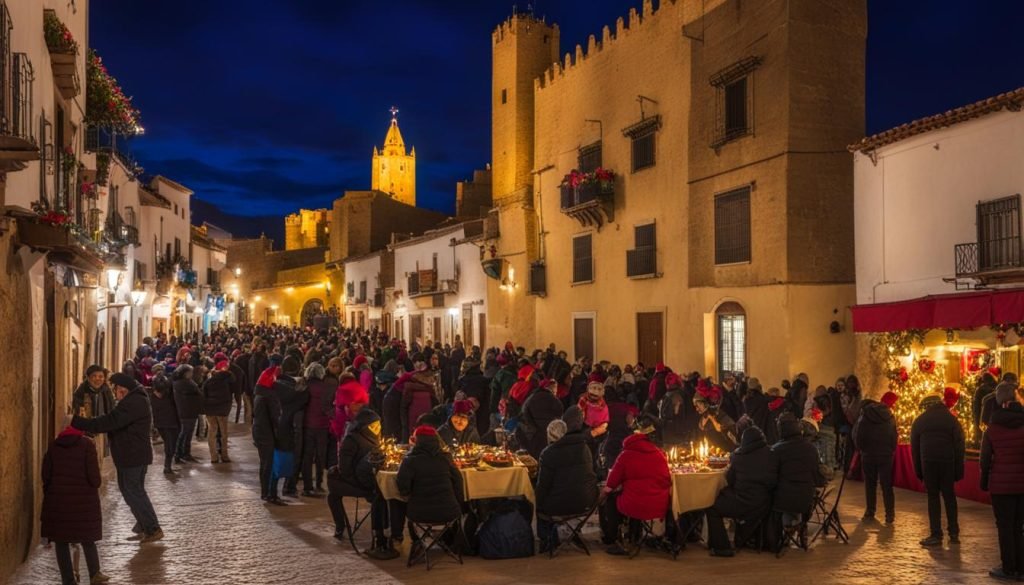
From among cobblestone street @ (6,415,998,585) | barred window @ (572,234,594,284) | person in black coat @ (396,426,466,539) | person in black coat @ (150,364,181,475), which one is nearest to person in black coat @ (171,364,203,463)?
person in black coat @ (150,364,181,475)

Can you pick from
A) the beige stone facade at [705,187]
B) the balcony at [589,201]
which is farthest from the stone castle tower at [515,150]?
the balcony at [589,201]

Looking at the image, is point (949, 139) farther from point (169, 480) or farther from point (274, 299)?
point (274, 299)

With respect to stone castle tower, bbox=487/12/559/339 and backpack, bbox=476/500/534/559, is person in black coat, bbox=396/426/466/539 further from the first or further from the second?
stone castle tower, bbox=487/12/559/339

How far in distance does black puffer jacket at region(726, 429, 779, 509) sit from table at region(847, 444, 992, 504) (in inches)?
107

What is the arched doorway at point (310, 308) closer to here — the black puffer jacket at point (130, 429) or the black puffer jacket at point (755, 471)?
the black puffer jacket at point (130, 429)

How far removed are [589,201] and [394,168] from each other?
84.3 meters

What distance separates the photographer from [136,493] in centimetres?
903

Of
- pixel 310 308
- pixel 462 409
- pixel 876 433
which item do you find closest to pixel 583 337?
pixel 876 433

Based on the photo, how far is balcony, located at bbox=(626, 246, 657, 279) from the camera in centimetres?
2153

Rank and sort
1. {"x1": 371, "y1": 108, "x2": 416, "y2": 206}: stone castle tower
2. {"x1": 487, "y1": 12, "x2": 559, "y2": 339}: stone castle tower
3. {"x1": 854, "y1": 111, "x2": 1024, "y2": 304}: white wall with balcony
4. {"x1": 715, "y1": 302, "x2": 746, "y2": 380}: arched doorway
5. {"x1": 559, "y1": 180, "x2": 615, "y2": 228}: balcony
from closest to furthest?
{"x1": 854, "y1": 111, "x2": 1024, "y2": 304}: white wall with balcony → {"x1": 715, "y1": 302, "x2": 746, "y2": 380}: arched doorway → {"x1": 559, "y1": 180, "x2": 615, "y2": 228}: balcony → {"x1": 487, "y1": 12, "x2": 559, "y2": 339}: stone castle tower → {"x1": 371, "y1": 108, "x2": 416, "y2": 206}: stone castle tower

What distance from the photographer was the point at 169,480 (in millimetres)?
12500

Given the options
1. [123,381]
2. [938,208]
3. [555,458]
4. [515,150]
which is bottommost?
[555,458]

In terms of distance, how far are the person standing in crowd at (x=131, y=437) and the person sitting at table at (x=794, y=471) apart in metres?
6.33

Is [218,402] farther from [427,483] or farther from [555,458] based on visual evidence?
[555,458]
